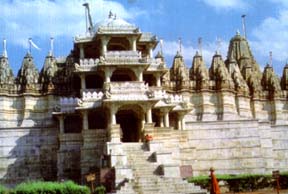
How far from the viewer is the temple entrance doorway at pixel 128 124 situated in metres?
38.2

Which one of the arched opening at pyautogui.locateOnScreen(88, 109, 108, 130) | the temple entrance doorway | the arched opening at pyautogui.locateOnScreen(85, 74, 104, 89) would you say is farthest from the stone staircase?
the arched opening at pyautogui.locateOnScreen(85, 74, 104, 89)

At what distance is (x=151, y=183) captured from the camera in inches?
1134

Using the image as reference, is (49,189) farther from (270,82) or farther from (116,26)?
(270,82)

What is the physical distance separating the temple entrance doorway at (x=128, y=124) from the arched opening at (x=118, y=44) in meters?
5.00

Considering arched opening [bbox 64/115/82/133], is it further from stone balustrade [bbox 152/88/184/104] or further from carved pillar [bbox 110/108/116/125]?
stone balustrade [bbox 152/88/184/104]

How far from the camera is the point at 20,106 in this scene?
4244 cm

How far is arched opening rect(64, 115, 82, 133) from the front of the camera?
39.4 m

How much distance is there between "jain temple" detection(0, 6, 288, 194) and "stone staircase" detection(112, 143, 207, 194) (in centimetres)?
12

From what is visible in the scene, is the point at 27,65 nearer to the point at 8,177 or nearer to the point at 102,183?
the point at 8,177

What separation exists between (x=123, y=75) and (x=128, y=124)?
368cm

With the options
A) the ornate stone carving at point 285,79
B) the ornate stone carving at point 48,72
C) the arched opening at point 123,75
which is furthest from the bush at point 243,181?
the ornate stone carving at point 285,79

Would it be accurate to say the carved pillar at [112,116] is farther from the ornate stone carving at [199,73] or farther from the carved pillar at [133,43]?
the ornate stone carving at [199,73]

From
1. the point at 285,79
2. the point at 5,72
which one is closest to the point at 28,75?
the point at 5,72

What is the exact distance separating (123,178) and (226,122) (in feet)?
49.7
